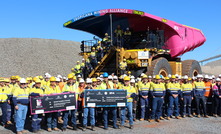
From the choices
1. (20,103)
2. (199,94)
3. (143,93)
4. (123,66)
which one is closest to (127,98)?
(143,93)

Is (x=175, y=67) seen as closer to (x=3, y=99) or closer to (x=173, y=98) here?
(x=173, y=98)

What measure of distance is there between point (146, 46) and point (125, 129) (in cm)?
515

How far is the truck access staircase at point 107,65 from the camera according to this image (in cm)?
1134

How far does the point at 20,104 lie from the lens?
21.2 ft

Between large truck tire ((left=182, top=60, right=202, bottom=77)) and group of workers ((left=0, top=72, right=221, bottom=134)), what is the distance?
3.94 meters

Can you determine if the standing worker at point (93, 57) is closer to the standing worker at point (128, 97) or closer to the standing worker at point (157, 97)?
the standing worker at point (157, 97)

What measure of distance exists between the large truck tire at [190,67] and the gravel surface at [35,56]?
56.4ft

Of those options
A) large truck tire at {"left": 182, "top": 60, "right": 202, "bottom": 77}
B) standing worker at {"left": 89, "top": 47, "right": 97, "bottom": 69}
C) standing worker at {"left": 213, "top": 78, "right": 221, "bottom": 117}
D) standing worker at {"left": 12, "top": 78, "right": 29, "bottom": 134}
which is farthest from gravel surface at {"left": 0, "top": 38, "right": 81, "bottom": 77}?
standing worker at {"left": 213, "top": 78, "right": 221, "bottom": 117}

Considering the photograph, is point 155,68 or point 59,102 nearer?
point 59,102

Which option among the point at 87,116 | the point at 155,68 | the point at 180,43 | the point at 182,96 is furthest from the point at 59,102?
the point at 180,43

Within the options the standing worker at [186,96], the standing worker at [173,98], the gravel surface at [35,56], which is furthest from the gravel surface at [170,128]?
the gravel surface at [35,56]

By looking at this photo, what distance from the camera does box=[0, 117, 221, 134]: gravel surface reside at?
651 centimetres

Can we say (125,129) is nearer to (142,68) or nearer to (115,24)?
(142,68)

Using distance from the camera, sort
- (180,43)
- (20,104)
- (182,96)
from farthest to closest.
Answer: (180,43), (182,96), (20,104)
